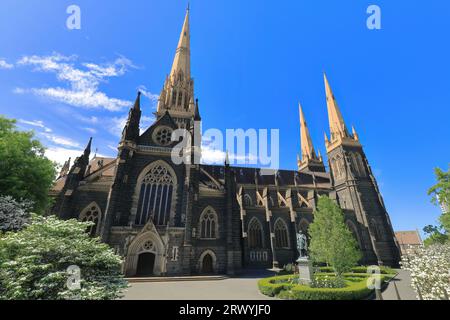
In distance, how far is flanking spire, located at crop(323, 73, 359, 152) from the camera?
4184 cm

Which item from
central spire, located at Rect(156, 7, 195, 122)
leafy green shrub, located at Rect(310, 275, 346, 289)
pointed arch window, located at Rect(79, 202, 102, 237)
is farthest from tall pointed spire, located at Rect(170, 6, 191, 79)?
leafy green shrub, located at Rect(310, 275, 346, 289)

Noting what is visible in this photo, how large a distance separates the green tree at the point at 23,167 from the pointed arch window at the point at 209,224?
13.9m

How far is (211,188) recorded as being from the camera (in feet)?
79.2

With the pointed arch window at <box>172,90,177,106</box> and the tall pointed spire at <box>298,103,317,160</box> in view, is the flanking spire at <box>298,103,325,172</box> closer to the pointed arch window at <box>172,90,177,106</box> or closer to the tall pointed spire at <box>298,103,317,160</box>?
the tall pointed spire at <box>298,103,317,160</box>

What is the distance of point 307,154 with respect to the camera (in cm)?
5119

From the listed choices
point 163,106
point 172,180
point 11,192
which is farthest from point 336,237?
point 163,106

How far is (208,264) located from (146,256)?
641cm

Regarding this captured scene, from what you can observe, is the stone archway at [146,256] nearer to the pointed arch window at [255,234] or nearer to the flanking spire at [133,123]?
the flanking spire at [133,123]

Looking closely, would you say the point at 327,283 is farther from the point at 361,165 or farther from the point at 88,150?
the point at 361,165

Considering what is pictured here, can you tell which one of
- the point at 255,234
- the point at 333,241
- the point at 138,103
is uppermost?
the point at 138,103

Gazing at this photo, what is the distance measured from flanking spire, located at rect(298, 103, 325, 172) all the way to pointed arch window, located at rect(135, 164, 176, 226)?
123 ft

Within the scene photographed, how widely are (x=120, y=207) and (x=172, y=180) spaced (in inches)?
233

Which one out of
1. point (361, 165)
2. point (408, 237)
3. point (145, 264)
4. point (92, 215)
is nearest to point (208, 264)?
point (145, 264)

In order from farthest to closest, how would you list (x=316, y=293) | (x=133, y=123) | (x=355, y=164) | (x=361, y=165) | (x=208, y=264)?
(x=361, y=165)
(x=355, y=164)
(x=133, y=123)
(x=208, y=264)
(x=316, y=293)
